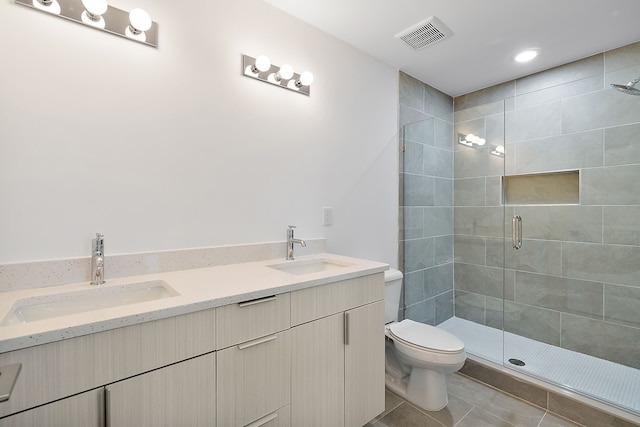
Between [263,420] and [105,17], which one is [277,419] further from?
[105,17]

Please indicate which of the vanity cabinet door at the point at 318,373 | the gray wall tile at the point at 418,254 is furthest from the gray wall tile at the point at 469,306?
the vanity cabinet door at the point at 318,373

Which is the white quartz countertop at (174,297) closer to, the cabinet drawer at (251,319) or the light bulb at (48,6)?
the cabinet drawer at (251,319)

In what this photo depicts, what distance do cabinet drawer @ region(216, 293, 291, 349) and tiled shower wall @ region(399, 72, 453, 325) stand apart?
1592mm

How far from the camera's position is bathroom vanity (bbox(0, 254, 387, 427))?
0.76 meters

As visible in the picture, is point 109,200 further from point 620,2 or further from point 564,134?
point 564,134

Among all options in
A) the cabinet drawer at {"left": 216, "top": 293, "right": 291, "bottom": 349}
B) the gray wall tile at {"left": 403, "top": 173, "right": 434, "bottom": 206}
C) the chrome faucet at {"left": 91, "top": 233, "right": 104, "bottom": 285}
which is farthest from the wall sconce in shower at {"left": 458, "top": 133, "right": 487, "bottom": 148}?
the chrome faucet at {"left": 91, "top": 233, "right": 104, "bottom": 285}

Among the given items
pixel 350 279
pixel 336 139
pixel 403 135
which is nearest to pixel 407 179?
pixel 403 135

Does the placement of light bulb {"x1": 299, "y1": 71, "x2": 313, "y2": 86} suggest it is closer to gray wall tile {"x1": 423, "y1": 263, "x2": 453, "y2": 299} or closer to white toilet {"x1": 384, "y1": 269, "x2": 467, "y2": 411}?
white toilet {"x1": 384, "y1": 269, "x2": 467, "y2": 411}

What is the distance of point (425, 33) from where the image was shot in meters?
1.98

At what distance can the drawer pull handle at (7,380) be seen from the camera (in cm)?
48

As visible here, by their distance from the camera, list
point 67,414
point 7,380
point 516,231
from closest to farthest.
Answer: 1. point 7,380
2. point 67,414
3. point 516,231

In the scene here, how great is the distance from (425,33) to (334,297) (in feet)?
5.90

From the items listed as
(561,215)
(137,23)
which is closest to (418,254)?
(561,215)

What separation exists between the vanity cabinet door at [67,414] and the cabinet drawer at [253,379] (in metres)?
0.33
